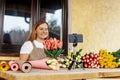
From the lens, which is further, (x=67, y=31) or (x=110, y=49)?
(x=110, y=49)

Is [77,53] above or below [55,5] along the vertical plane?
below

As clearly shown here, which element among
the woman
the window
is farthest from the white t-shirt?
the window

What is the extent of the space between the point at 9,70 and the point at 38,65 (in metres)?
0.22

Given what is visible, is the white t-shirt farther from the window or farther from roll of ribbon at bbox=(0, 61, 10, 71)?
the window

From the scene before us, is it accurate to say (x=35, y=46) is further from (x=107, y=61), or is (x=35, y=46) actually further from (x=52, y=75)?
(x=52, y=75)

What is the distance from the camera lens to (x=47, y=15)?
10.8 feet

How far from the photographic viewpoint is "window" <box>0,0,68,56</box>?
9.64 feet

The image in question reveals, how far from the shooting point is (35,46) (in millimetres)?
2129

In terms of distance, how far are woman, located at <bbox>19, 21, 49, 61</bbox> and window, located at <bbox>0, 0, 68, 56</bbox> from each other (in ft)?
2.82

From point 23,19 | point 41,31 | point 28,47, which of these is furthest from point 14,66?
point 23,19

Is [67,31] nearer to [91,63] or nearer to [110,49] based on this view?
[110,49]

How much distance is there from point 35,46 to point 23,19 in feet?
3.40

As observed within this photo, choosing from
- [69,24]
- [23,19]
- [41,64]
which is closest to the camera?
[41,64]

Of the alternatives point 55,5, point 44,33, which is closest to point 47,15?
point 55,5
